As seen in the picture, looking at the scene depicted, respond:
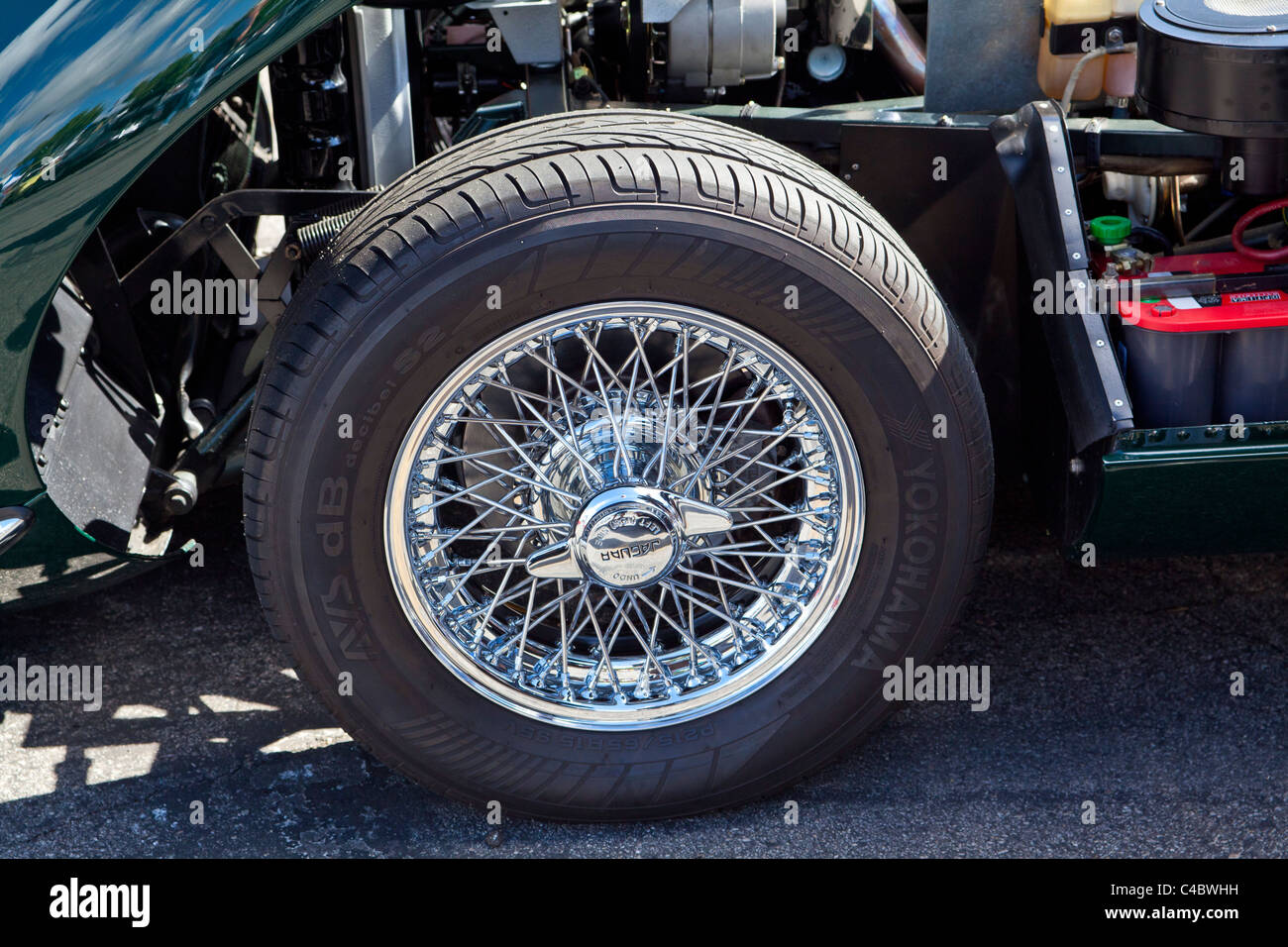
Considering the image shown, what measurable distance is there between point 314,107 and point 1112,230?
5.38 ft

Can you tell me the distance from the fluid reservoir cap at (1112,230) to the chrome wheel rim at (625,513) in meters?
0.71

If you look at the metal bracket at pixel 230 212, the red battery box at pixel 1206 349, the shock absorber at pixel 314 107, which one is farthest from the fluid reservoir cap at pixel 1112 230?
the shock absorber at pixel 314 107

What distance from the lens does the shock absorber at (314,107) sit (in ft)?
8.77

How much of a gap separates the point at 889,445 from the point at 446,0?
1.25 metres

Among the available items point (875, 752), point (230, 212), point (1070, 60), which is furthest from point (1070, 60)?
point (230, 212)

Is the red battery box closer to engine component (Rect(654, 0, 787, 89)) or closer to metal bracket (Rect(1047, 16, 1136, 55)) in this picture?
metal bracket (Rect(1047, 16, 1136, 55))

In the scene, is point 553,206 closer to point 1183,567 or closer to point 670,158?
point 670,158

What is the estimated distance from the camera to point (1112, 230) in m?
2.51

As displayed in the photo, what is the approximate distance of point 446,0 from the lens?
8.48ft

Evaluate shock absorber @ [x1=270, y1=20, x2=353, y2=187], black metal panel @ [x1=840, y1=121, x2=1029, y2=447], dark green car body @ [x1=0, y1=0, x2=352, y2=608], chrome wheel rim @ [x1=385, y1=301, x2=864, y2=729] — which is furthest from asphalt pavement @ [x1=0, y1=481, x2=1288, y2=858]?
shock absorber @ [x1=270, y1=20, x2=353, y2=187]

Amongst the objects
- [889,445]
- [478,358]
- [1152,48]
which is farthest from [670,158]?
[1152,48]

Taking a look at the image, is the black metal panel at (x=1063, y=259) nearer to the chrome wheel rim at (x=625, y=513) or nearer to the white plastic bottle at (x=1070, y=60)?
the white plastic bottle at (x=1070, y=60)

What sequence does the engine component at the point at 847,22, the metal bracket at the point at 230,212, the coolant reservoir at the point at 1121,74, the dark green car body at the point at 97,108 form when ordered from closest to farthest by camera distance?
the dark green car body at the point at 97,108, the metal bracket at the point at 230,212, the coolant reservoir at the point at 1121,74, the engine component at the point at 847,22

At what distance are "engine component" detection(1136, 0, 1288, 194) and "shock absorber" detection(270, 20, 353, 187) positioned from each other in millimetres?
1569
